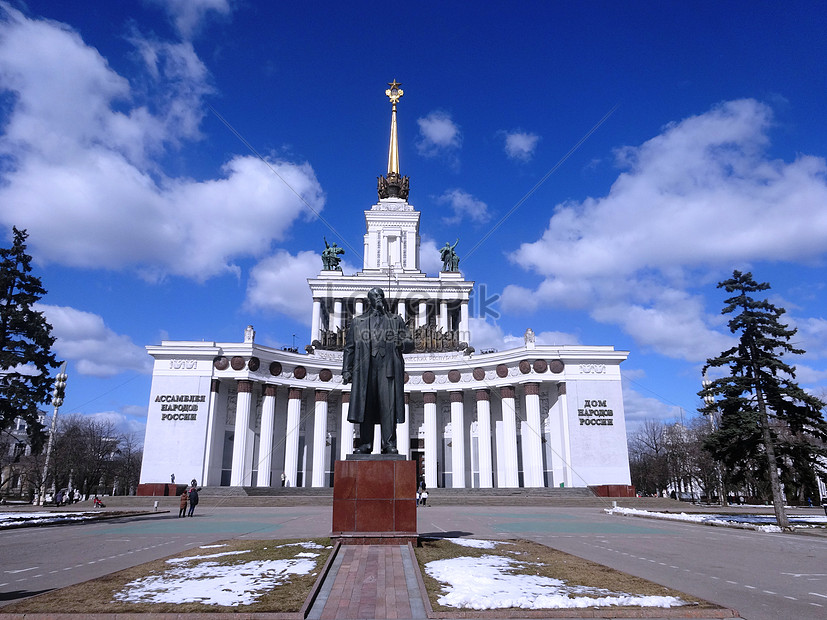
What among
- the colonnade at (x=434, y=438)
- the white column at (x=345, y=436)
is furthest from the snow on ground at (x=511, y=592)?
the white column at (x=345, y=436)

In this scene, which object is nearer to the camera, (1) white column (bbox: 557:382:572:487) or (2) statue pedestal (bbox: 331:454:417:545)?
(2) statue pedestal (bbox: 331:454:417:545)

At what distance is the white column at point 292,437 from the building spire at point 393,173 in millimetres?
29810

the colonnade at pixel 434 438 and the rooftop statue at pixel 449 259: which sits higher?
the rooftop statue at pixel 449 259

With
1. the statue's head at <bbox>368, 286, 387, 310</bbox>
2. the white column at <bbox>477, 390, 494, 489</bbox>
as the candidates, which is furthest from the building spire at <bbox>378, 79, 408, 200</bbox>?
the statue's head at <bbox>368, 286, 387, 310</bbox>

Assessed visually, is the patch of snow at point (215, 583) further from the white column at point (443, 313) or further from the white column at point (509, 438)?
the white column at point (443, 313)

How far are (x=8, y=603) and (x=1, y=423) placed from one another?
21.9 m

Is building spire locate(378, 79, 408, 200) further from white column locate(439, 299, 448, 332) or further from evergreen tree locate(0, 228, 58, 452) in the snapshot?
evergreen tree locate(0, 228, 58, 452)

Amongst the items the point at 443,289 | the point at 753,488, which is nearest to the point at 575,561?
the point at 443,289

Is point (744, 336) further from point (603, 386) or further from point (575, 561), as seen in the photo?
point (603, 386)

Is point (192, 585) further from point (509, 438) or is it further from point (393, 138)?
point (393, 138)

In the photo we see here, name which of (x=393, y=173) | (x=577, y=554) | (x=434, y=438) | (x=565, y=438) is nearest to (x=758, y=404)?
(x=577, y=554)

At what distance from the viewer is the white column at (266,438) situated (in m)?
45.5

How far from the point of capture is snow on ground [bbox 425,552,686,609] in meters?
7.06

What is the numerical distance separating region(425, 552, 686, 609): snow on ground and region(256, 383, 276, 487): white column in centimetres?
3864
